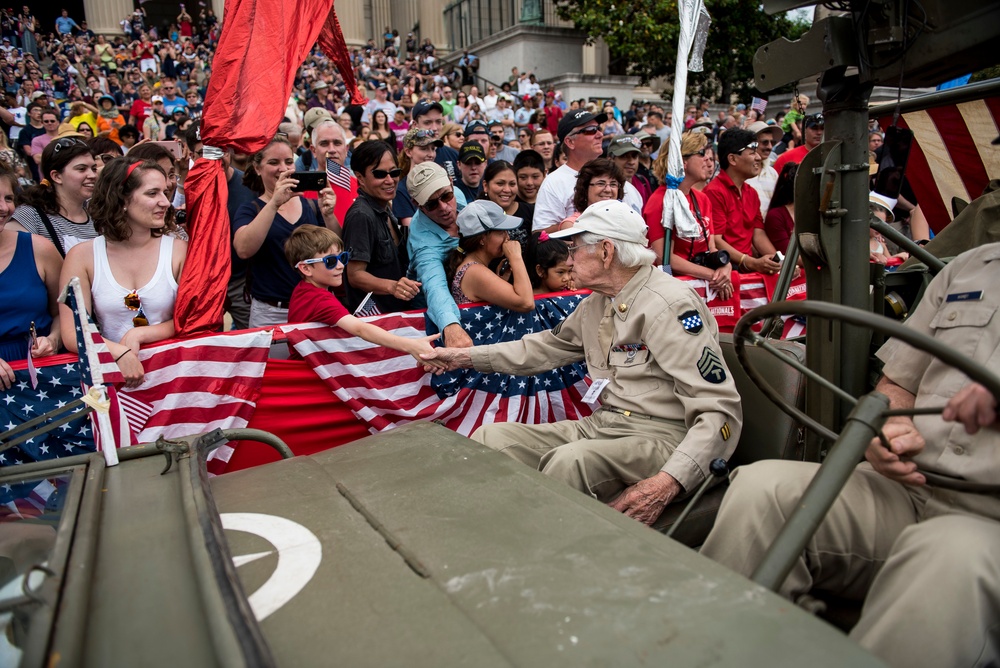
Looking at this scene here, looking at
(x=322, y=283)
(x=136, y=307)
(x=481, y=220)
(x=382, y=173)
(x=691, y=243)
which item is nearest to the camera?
(x=136, y=307)

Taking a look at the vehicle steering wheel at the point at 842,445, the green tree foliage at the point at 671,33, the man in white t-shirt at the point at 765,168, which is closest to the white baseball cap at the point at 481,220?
the vehicle steering wheel at the point at 842,445

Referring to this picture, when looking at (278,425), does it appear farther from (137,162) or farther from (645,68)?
(645,68)

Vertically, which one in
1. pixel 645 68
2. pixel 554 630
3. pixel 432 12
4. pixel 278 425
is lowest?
pixel 278 425

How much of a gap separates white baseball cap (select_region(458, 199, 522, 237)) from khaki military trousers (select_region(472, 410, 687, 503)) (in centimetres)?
138

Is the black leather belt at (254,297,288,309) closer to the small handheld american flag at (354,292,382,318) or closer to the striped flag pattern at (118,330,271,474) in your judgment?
the small handheld american flag at (354,292,382,318)

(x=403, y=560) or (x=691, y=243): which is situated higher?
(x=691, y=243)

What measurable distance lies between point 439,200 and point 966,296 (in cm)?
284

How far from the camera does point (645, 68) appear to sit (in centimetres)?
2511

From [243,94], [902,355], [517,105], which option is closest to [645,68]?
[517,105]

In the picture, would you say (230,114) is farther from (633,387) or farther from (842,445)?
(842,445)

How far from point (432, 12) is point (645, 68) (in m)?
9.69

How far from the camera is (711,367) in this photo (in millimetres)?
2930

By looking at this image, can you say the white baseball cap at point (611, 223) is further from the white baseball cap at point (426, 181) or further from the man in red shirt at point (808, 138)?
the man in red shirt at point (808, 138)

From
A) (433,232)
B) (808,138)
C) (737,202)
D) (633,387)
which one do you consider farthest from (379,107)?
(633,387)
